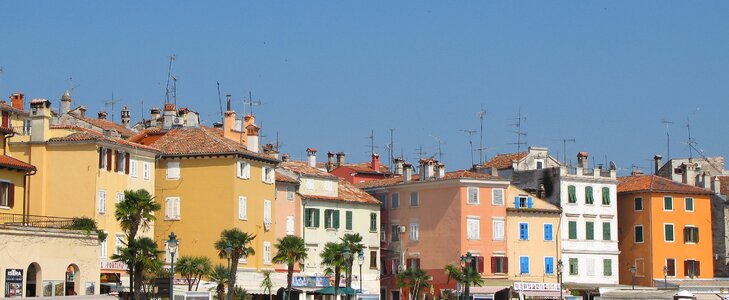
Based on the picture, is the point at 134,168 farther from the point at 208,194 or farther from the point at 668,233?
the point at 668,233

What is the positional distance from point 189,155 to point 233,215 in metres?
4.56

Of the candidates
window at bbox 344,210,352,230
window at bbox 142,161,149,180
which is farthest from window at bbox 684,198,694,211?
window at bbox 142,161,149,180

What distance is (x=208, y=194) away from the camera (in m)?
79.0

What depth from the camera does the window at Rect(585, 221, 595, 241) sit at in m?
97.1

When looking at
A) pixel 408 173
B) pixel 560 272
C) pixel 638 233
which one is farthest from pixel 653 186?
pixel 408 173

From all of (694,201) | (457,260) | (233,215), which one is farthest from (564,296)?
(233,215)

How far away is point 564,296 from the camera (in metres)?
92.2

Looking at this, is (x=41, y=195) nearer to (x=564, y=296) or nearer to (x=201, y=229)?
(x=201, y=229)

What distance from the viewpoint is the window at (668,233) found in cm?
9906

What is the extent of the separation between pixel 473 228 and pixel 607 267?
1225 cm

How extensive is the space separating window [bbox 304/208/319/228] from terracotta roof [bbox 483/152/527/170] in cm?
1850

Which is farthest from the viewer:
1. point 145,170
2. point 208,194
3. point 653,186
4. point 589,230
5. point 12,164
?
point 653,186

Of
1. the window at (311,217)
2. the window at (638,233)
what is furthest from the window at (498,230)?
the window at (311,217)

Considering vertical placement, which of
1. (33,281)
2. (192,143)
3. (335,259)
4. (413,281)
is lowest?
(33,281)
